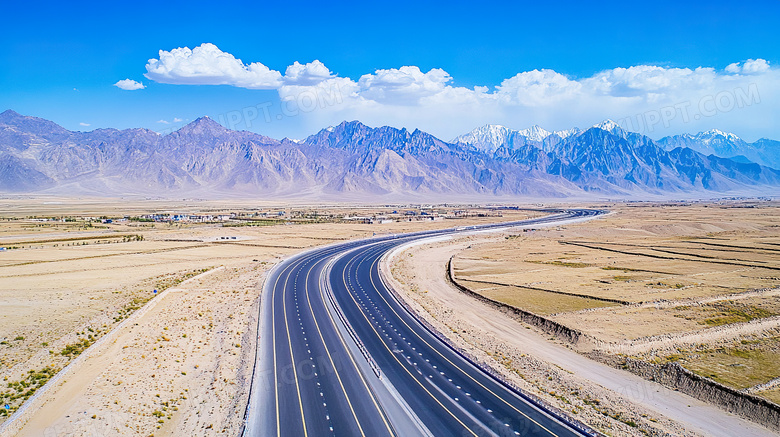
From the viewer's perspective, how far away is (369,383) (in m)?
32.9

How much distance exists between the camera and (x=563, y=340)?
4297 cm

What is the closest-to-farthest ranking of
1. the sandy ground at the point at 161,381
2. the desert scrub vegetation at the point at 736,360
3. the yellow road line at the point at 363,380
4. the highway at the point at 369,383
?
the sandy ground at the point at 161,381 → the highway at the point at 369,383 → the yellow road line at the point at 363,380 → the desert scrub vegetation at the point at 736,360

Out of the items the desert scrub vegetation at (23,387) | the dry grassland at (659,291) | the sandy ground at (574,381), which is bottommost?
the sandy ground at (574,381)

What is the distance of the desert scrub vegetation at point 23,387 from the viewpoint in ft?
91.6

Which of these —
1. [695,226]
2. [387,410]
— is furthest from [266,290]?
[695,226]

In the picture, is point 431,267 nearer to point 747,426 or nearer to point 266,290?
point 266,290

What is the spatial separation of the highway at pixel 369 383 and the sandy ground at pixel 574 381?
260 centimetres

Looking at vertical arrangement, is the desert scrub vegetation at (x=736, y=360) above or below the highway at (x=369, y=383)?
above

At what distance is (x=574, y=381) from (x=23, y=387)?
3847 centimetres

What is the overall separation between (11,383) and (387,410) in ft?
83.7

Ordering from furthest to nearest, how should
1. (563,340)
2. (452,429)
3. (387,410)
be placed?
1. (563,340)
2. (387,410)
3. (452,429)

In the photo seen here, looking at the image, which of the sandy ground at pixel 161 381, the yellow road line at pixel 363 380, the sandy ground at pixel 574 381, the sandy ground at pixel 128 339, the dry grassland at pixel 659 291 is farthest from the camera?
the dry grassland at pixel 659 291

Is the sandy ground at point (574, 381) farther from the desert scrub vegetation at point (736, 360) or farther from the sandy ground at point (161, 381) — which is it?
the sandy ground at point (161, 381)

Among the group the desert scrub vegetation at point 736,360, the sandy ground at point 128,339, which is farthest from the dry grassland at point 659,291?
the sandy ground at point 128,339
